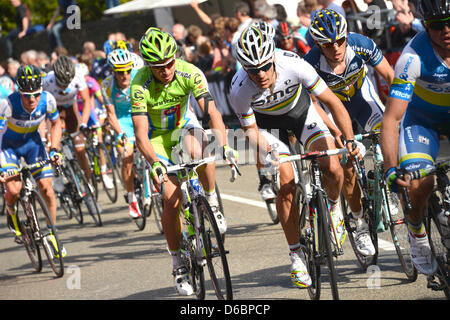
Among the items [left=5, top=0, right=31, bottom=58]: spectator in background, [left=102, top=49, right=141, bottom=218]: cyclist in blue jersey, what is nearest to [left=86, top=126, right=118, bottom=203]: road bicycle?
[left=102, top=49, right=141, bottom=218]: cyclist in blue jersey

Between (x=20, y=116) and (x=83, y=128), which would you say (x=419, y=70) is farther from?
(x=83, y=128)

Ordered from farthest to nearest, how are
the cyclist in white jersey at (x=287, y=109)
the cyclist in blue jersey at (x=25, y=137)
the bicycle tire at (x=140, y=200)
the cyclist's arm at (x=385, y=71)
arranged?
the bicycle tire at (x=140, y=200), the cyclist in blue jersey at (x=25, y=137), the cyclist's arm at (x=385, y=71), the cyclist in white jersey at (x=287, y=109)

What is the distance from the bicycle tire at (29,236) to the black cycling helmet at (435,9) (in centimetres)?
575

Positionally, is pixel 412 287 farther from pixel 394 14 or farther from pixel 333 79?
pixel 394 14

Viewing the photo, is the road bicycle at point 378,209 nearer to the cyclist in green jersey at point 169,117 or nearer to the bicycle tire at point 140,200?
the cyclist in green jersey at point 169,117

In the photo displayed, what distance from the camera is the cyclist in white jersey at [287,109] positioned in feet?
20.6

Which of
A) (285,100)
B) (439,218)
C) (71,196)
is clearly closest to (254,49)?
(285,100)

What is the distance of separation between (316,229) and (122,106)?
5764 millimetres

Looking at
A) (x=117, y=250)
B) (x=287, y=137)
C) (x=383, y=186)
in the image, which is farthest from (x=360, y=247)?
(x=117, y=250)

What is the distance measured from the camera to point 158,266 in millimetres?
8695

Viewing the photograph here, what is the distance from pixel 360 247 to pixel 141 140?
2042 mm

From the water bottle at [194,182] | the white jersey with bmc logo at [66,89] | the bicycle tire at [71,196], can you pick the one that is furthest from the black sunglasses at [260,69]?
the white jersey with bmc logo at [66,89]

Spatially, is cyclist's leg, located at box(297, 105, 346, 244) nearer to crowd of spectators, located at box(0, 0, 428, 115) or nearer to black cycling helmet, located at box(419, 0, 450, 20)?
black cycling helmet, located at box(419, 0, 450, 20)

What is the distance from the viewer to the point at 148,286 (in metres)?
7.89
